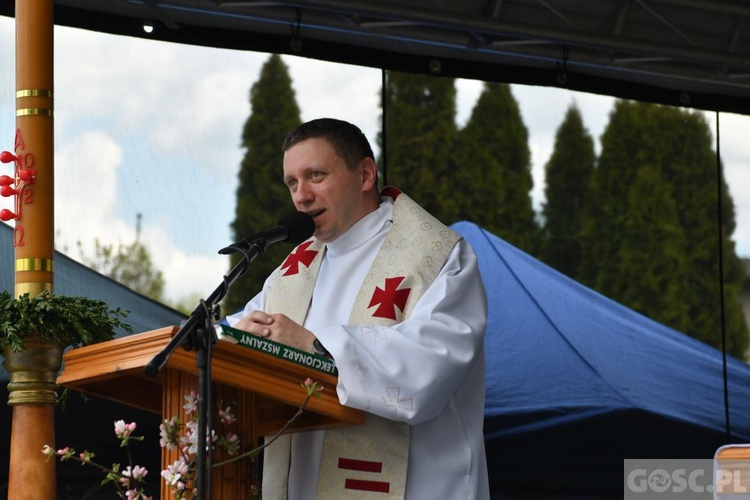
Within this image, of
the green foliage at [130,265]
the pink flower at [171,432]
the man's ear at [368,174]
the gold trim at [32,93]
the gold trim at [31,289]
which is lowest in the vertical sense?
the pink flower at [171,432]

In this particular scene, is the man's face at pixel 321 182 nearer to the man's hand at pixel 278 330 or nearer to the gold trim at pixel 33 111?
the man's hand at pixel 278 330

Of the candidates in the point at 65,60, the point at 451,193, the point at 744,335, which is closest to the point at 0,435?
the point at 65,60

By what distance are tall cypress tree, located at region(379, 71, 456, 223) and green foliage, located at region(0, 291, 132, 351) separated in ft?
19.4

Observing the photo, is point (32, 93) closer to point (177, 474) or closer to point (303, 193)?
point (303, 193)

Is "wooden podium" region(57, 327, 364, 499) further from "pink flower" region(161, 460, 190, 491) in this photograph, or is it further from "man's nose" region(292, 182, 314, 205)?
"man's nose" region(292, 182, 314, 205)

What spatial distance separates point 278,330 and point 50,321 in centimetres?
86

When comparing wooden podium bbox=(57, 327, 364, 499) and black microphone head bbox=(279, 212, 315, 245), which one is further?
black microphone head bbox=(279, 212, 315, 245)

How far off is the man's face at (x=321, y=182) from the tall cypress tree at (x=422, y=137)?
231 inches

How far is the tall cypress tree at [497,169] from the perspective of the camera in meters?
9.18

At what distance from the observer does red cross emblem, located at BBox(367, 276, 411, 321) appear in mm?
2889

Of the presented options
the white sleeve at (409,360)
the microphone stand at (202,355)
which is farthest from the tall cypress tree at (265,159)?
the microphone stand at (202,355)

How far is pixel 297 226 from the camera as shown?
2.47 metres

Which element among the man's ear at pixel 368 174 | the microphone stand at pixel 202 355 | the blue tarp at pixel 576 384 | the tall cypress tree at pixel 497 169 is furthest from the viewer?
the tall cypress tree at pixel 497 169

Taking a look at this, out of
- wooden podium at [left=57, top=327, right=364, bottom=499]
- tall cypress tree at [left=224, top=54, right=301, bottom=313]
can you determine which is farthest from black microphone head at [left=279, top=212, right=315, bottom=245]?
tall cypress tree at [left=224, top=54, right=301, bottom=313]
